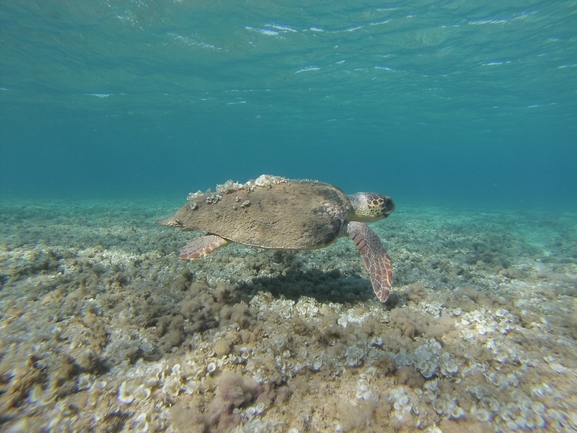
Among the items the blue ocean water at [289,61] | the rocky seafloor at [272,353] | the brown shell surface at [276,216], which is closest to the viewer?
the rocky seafloor at [272,353]

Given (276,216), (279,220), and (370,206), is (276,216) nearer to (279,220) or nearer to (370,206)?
(279,220)

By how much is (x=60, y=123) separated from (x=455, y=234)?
178 ft

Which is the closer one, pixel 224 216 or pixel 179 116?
pixel 224 216

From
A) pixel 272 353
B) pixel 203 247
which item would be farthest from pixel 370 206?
pixel 272 353

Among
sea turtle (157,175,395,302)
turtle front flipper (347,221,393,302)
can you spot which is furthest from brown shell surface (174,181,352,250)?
turtle front flipper (347,221,393,302)

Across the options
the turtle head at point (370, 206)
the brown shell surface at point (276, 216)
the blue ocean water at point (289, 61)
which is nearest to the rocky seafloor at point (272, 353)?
the brown shell surface at point (276, 216)

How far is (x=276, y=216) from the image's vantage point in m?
3.65

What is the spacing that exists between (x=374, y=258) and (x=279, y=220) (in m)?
1.44

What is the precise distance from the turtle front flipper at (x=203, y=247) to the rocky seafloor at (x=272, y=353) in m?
0.35

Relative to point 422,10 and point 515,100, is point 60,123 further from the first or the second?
point 515,100

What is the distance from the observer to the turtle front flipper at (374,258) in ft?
11.4

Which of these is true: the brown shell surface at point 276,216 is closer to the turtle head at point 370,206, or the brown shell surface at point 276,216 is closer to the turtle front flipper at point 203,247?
the turtle front flipper at point 203,247

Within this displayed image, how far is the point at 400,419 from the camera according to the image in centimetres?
203

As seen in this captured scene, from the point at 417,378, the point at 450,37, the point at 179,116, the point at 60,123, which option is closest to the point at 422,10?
the point at 450,37
